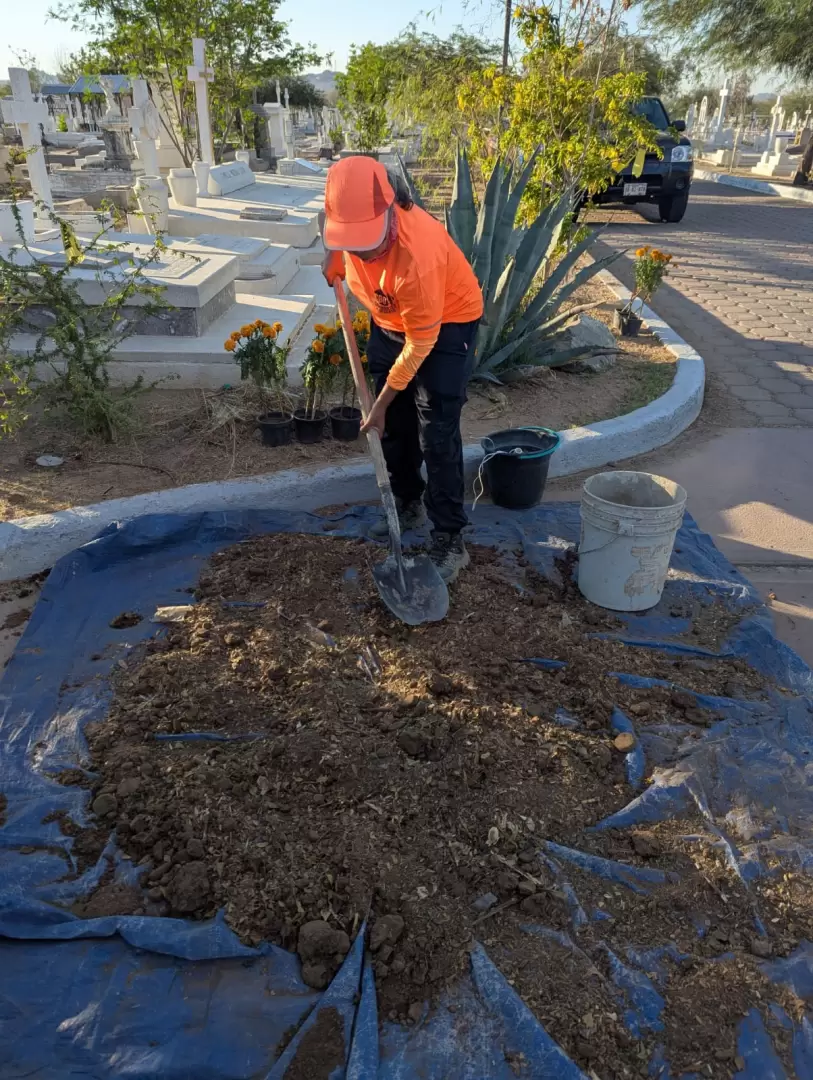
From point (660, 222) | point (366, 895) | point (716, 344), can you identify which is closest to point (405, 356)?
point (366, 895)

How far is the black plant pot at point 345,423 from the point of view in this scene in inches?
158

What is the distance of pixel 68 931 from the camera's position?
1750mm

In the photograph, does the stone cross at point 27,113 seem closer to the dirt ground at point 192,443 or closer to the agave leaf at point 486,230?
the dirt ground at point 192,443


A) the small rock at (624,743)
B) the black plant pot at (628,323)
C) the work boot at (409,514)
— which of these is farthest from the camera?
the black plant pot at (628,323)

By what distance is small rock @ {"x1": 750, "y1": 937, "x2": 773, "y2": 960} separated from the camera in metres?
1.76

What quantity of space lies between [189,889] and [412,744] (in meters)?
0.72

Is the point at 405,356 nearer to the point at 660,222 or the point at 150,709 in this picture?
the point at 150,709

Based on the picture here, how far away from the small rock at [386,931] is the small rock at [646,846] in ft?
2.17

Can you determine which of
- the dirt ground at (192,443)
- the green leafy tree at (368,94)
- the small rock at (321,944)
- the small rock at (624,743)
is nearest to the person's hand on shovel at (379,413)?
the dirt ground at (192,443)

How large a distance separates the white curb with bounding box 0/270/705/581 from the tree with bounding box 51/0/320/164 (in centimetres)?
1261

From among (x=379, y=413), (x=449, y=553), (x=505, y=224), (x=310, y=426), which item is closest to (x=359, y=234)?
(x=379, y=413)

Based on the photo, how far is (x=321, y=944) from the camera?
1.72 meters

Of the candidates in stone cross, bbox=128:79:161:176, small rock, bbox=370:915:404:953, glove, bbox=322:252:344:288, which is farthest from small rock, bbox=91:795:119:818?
stone cross, bbox=128:79:161:176

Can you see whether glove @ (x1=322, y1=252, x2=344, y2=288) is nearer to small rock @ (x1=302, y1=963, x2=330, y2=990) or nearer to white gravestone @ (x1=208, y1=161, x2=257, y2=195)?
small rock @ (x1=302, y1=963, x2=330, y2=990)
